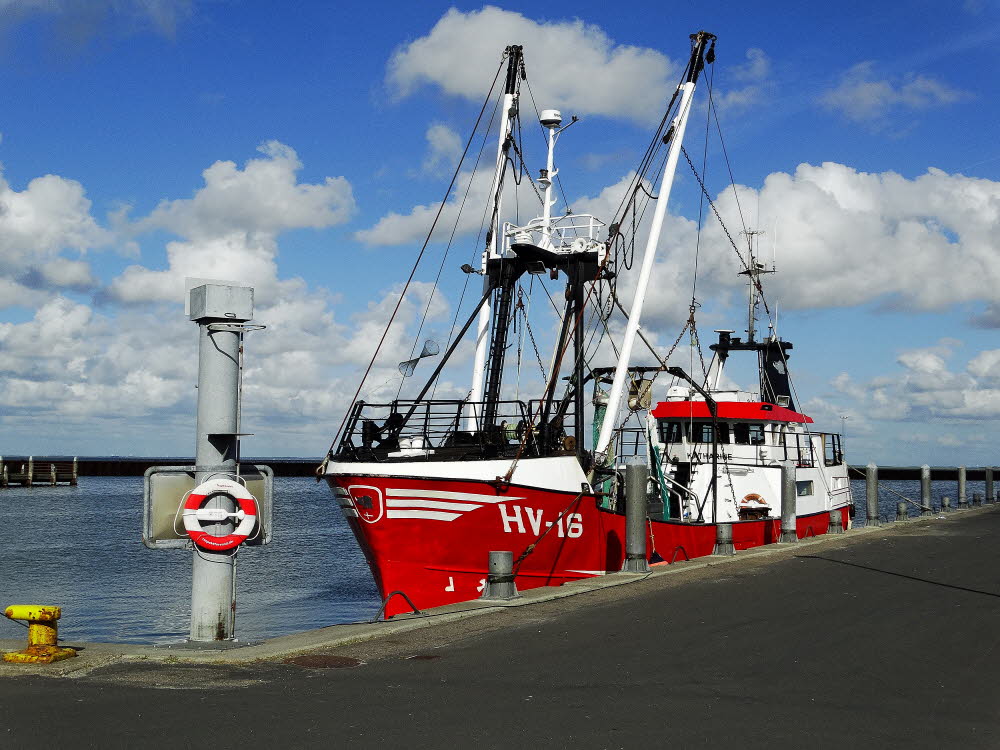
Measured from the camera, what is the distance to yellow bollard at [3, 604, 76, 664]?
9.34m

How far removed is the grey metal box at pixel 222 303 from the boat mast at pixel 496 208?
44.0 ft

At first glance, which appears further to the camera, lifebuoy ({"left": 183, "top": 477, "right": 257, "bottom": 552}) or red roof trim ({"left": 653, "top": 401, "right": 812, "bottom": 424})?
red roof trim ({"left": 653, "top": 401, "right": 812, "bottom": 424})

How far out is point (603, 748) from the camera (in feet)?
24.1

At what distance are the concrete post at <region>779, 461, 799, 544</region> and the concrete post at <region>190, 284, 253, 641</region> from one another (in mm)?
18084

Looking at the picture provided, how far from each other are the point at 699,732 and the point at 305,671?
3.82 m

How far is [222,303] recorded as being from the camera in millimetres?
10430

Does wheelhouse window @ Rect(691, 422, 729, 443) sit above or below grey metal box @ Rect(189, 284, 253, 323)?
below

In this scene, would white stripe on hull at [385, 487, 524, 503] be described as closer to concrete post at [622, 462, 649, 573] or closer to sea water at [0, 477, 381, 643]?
concrete post at [622, 462, 649, 573]

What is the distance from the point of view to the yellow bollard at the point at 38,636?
9.34 m

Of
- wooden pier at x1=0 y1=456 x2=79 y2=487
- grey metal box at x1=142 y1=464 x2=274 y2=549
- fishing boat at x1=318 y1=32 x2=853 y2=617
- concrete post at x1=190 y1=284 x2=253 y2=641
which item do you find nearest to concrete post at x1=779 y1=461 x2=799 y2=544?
fishing boat at x1=318 y1=32 x2=853 y2=617

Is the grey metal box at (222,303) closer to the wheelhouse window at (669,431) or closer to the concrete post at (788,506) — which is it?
the concrete post at (788,506)

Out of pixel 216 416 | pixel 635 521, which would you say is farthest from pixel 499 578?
pixel 216 416

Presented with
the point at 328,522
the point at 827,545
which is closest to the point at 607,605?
the point at 827,545

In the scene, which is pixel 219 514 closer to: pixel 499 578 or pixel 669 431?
pixel 499 578
